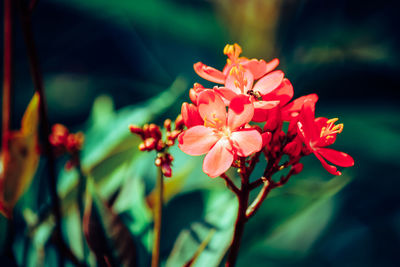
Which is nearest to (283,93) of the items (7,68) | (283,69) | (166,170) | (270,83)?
(270,83)

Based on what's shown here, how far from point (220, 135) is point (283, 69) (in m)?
0.60

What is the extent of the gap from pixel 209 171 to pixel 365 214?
59 cm

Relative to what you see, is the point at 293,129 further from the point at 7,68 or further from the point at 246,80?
the point at 7,68

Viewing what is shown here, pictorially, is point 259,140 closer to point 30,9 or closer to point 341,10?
point 30,9

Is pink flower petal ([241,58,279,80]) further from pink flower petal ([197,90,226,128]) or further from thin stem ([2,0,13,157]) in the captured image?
thin stem ([2,0,13,157])

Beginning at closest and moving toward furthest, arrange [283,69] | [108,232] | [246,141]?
1. [246,141]
2. [108,232]
3. [283,69]

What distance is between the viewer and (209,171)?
281mm

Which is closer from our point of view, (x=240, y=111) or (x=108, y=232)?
(x=240, y=111)

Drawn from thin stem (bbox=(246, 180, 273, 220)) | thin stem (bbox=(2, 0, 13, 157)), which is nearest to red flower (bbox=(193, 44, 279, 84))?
thin stem (bbox=(246, 180, 273, 220))

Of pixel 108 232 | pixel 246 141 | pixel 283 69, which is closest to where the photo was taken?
pixel 246 141

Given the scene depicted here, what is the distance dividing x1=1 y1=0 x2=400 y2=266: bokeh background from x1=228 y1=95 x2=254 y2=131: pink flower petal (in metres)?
0.32

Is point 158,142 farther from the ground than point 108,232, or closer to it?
farther from the ground

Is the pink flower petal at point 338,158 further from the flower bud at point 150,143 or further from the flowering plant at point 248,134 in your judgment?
the flower bud at point 150,143

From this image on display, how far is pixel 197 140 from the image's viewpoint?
1.00 feet
